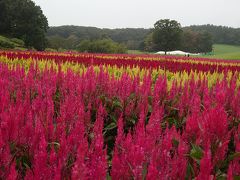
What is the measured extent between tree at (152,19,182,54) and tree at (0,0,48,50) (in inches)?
1416

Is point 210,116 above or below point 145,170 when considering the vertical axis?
above

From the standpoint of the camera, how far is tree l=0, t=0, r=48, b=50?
168ft

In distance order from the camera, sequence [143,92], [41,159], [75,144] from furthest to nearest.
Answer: [143,92]
[75,144]
[41,159]

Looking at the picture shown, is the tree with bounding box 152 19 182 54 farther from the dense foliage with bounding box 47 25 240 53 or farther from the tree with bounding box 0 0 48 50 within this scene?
the tree with bounding box 0 0 48 50

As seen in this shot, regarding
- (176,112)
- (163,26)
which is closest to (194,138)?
(176,112)

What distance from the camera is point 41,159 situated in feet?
5.65

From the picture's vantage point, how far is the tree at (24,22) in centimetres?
5109

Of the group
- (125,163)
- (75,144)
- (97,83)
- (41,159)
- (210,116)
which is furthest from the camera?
(97,83)

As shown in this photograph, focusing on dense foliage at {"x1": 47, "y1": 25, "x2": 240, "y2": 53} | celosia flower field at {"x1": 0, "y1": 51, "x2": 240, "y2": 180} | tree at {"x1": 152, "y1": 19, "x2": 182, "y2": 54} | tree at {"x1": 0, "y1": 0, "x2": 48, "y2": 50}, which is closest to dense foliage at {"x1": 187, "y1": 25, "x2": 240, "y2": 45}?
dense foliage at {"x1": 47, "y1": 25, "x2": 240, "y2": 53}

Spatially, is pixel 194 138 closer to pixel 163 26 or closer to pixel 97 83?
pixel 97 83

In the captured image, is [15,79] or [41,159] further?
[15,79]

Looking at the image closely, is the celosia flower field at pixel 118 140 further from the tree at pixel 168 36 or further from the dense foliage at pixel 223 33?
the dense foliage at pixel 223 33

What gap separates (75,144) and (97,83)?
2535 mm

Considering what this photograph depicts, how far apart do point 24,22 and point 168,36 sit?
41.2m
